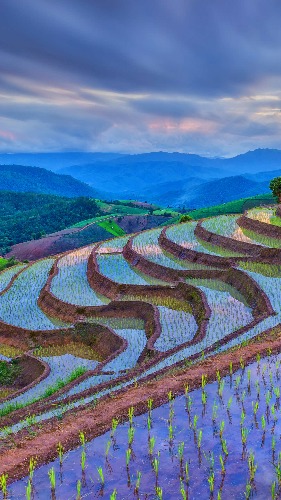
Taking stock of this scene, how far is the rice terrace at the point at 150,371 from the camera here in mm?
8164

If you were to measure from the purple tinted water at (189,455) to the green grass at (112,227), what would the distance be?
95974mm

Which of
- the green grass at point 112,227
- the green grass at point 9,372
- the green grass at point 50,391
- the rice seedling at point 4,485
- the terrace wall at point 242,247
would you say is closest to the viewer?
the rice seedling at point 4,485

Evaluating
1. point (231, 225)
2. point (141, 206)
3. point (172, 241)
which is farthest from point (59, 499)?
point (141, 206)

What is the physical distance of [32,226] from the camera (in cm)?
12169

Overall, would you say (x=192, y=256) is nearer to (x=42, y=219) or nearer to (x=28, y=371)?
(x=28, y=371)

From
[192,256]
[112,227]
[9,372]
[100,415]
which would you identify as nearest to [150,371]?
[100,415]

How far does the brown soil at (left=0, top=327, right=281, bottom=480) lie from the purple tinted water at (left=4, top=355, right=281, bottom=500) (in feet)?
0.85

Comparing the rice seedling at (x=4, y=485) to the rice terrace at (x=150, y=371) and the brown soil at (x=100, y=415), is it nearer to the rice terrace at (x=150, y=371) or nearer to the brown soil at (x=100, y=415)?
the rice terrace at (x=150, y=371)

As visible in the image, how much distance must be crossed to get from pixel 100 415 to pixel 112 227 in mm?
100789

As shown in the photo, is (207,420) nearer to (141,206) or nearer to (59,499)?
(59,499)

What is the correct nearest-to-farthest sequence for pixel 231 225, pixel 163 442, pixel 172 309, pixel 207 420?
1. pixel 163 442
2. pixel 207 420
3. pixel 172 309
4. pixel 231 225

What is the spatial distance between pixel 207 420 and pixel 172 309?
12.9m

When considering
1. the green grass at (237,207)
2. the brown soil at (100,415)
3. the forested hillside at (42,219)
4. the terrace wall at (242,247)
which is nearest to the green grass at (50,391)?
the brown soil at (100,415)

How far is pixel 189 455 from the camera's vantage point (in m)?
8.66
